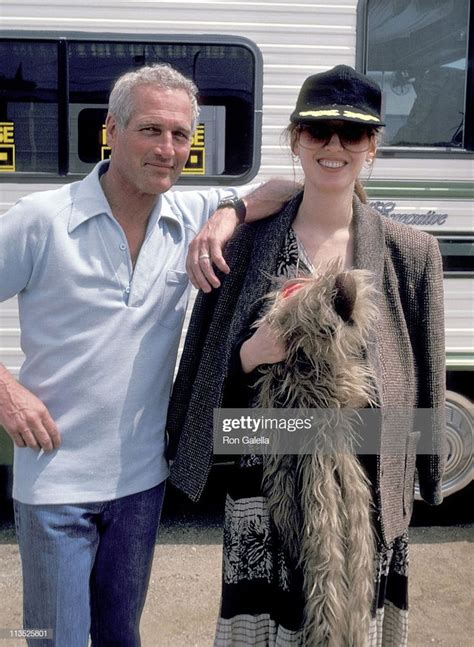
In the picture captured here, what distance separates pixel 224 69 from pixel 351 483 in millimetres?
2410

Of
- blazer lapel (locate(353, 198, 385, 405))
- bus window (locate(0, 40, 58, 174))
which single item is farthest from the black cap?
bus window (locate(0, 40, 58, 174))

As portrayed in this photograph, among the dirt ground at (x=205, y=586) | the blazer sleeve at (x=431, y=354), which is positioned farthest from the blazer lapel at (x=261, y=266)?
the dirt ground at (x=205, y=586)

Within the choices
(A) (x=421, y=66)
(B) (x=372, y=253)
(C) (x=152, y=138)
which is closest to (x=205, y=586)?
(B) (x=372, y=253)

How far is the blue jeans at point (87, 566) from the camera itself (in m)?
1.66

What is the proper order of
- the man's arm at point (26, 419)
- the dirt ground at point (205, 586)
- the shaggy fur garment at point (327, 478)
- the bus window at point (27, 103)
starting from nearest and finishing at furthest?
the shaggy fur garment at point (327, 478) → the man's arm at point (26, 419) → the dirt ground at point (205, 586) → the bus window at point (27, 103)

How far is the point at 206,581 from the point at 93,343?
1.94 m

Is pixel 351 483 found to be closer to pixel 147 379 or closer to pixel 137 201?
pixel 147 379

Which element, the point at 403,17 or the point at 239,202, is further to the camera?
the point at 403,17

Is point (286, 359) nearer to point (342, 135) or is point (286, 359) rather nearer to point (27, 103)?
point (342, 135)

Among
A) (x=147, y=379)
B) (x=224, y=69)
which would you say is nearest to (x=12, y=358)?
(x=224, y=69)

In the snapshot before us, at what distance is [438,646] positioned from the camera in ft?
9.05

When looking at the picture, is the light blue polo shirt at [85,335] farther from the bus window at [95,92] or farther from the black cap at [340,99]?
the bus window at [95,92]

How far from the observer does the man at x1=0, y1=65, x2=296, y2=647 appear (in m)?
1.64

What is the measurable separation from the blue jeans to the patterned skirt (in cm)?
23
